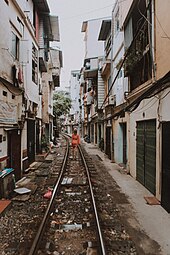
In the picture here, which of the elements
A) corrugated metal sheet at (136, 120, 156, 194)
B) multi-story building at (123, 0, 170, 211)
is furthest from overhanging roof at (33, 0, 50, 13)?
corrugated metal sheet at (136, 120, 156, 194)

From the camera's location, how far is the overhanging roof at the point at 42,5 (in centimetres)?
1328

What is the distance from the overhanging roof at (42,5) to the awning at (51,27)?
3.76 ft

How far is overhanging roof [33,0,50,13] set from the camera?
43.6 ft

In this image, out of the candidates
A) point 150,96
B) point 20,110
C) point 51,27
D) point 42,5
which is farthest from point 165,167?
point 51,27

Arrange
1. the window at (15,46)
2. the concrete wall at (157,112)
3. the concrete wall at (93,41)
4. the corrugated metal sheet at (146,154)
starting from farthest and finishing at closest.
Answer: the concrete wall at (93,41), the window at (15,46), the corrugated metal sheet at (146,154), the concrete wall at (157,112)

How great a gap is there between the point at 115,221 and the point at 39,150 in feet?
37.2

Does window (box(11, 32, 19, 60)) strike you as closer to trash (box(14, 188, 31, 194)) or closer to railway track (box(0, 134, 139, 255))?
trash (box(14, 188, 31, 194))

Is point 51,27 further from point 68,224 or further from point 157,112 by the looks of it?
point 68,224

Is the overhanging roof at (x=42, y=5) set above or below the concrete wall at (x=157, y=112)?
above

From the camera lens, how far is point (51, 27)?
1856 cm

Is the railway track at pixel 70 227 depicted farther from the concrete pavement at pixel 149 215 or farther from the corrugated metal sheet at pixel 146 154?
the corrugated metal sheet at pixel 146 154

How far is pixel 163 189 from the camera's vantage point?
5.97 meters

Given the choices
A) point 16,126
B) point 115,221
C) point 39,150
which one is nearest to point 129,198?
point 115,221

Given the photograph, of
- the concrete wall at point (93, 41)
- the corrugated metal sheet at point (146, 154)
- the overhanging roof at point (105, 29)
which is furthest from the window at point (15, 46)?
the concrete wall at point (93, 41)
